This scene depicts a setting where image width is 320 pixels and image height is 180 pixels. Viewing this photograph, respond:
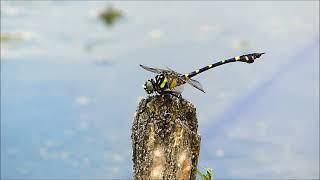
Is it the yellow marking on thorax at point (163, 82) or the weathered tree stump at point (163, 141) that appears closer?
the weathered tree stump at point (163, 141)

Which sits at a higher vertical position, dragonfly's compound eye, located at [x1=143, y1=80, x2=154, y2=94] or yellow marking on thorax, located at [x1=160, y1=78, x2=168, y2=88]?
yellow marking on thorax, located at [x1=160, y1=78, x2=168, y2=88]

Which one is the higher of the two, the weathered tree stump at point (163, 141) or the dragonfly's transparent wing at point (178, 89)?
the dragonfly's transparent wing at point (178, 89)

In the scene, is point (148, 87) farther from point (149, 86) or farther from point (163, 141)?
point (163, 141)

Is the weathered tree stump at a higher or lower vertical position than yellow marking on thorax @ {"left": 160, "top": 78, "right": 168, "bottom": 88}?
lower

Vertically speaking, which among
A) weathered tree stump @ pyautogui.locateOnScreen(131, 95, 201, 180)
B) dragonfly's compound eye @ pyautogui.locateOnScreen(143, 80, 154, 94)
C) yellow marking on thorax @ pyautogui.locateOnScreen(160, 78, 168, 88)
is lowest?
weathered tree stump @ pyautogui.locateOnScreen(131, 95, 201, 180)

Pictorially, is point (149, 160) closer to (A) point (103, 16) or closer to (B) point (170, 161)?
(B) point (170, 161)

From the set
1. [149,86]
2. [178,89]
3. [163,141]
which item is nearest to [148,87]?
[149,86]

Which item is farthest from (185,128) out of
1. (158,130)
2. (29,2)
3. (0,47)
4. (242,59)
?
(29,2)

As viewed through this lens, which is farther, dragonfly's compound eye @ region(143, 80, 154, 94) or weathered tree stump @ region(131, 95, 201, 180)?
dragonfly's compound eye @ region(143, 80, 154, 94)
